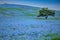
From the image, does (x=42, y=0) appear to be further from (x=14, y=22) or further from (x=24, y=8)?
(x=14, y=22)

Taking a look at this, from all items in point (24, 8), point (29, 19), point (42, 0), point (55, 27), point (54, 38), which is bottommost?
point (54, 38)

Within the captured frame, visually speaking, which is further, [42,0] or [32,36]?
[42,0]

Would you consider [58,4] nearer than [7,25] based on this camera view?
No

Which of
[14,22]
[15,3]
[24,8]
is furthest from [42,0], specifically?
[14,22]

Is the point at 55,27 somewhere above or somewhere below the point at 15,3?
below

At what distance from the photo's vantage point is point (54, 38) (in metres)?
1.92

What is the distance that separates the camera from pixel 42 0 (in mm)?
2049

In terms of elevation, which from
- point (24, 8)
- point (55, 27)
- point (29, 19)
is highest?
point (24, 8)

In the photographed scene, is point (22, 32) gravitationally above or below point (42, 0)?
below

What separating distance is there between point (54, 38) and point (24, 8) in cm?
70

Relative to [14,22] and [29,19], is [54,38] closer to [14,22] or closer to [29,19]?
[29,19]

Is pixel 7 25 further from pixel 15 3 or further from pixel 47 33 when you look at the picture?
pixel 47 33

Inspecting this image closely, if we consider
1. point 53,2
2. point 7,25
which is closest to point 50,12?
point 53,2

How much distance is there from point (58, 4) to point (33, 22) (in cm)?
54
